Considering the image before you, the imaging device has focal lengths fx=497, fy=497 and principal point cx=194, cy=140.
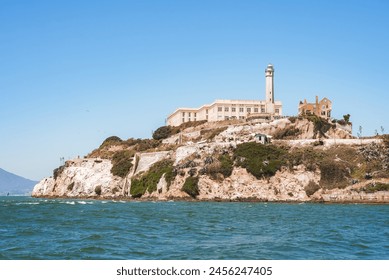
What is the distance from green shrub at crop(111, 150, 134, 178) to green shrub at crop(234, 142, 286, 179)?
2765cm

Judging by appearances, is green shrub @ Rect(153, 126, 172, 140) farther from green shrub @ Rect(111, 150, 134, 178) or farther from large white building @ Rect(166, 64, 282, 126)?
green shrub @ Rect(111, 150, 134, 178)

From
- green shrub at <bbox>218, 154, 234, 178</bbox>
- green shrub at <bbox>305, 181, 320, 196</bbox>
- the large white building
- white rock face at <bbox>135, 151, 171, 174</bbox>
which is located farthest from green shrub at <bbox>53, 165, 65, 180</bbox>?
green shrub at <bbox>305, 181, 320, 196</bbox>

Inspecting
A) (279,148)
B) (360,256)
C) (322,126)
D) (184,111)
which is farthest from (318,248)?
(184,111)

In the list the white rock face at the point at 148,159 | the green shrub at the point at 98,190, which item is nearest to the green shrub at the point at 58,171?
the green shrub at the point at 98,190

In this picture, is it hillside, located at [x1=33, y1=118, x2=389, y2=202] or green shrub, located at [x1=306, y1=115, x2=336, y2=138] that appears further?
green shrub, located at [x1=306, y1=115, x2=336, y2=138]

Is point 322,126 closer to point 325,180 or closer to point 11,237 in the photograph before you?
point 325,180

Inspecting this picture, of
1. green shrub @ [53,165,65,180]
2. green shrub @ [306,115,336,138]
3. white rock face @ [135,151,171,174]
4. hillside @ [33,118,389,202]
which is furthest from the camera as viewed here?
green shrub @ [53,165,65,180]

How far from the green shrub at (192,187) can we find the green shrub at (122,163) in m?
22.7

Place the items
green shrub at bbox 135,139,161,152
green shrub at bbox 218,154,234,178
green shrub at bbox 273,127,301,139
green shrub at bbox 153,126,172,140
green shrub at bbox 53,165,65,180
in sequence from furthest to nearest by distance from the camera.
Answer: green shrub at bbox 153,126,172,140
green shrub at bbox 53,165,65,180
green shrub at bbox 135,139,161,152
green shrub at bbox 273,127,301,139
green shrub at bbox 218,154,234,178

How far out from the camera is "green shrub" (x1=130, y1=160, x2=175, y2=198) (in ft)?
316

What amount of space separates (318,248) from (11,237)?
18.5m

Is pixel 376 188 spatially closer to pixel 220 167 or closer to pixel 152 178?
pixel 220 167

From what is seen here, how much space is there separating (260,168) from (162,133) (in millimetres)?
49302

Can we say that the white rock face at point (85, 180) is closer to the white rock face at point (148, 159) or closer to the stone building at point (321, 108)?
the white rock face at point (148, 159)
